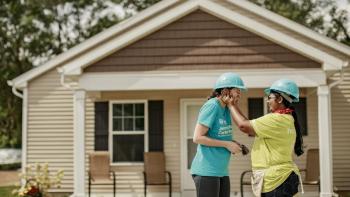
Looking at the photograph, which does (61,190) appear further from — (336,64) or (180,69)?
(336,64)

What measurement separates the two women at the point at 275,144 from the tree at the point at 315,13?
24726 millimetres

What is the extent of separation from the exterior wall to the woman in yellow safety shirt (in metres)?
6.73

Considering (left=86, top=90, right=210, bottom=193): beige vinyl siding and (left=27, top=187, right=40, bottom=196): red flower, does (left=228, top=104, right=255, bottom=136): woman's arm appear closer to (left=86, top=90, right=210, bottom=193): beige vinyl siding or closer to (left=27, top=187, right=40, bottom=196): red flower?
(left=27, top=187, right=40, bottom=196): red flower

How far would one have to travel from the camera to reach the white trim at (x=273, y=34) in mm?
10484

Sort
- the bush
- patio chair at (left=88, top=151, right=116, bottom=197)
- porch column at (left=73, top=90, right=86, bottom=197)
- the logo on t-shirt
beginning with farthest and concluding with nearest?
patio chair at (left=88, top=151, right=116, bottom=197), porch column at (left=73, top=90, right=86, bottom=197), the bush, the logo on t-shirt

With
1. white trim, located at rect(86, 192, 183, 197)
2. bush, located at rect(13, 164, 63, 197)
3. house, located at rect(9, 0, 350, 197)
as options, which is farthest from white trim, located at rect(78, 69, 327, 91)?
white trim, located at rect(86, 192, 183, 197)

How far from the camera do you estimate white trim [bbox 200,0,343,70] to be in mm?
10484

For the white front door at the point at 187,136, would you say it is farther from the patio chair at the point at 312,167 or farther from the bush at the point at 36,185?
the bush at the point at 36,185

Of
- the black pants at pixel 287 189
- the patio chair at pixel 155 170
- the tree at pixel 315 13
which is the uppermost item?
the tree at pixel 315 13

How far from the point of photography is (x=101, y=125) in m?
13.1

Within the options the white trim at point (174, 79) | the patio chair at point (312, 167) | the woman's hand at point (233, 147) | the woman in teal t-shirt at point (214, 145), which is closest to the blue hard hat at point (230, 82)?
the woman in teal t-shirt at point (214, 145)

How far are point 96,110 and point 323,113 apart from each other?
5237 mm

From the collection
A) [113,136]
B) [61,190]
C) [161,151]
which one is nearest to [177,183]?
[161,151]

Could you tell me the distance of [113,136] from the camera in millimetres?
12945
